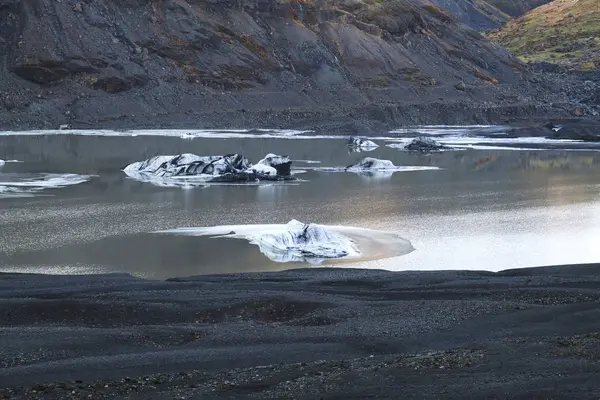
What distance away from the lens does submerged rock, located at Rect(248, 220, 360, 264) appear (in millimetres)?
20844

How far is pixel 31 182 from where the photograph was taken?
3544 cm

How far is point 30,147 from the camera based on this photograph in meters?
54.1

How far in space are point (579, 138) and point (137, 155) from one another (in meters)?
37.3

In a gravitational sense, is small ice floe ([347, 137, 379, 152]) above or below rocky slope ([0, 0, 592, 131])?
below

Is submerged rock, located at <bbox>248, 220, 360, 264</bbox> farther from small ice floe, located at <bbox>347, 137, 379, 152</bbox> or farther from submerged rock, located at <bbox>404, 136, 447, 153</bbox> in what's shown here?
small ice floe, located at <bbox>347, 137, 379, 152</bbox>

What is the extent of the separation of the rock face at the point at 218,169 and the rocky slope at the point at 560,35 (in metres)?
108

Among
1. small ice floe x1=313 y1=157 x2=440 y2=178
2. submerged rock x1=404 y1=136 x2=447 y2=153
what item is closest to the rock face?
small ice floe x1=313 y1=157 x2=440 y2=178

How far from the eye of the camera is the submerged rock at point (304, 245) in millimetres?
20844

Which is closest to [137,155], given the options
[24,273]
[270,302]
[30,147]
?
[30,147]

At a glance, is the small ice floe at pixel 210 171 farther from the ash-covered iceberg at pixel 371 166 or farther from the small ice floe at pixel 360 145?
the small ice floe at pixel 360 145

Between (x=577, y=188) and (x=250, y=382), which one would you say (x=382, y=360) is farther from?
(x=577, y=188)

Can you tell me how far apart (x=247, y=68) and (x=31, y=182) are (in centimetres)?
5634

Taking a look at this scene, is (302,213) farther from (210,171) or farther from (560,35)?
(560,35)

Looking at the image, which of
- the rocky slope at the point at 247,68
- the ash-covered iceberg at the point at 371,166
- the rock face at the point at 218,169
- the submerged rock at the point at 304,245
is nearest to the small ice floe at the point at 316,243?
the submerged rock at the point at 304,245
